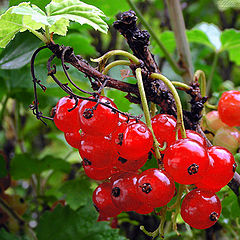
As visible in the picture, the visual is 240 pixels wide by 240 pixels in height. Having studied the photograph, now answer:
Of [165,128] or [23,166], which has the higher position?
[165,128]

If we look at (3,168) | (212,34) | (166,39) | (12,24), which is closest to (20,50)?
(12,24)

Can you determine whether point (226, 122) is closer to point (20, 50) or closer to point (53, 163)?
point (20, 50)

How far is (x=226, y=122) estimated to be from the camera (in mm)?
905

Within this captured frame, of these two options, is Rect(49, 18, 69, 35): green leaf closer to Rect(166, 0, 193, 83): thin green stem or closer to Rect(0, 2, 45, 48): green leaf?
Rect(0, 2, 45, 48): green leaf

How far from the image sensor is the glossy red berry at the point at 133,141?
0.61 meters

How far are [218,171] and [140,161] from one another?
16cm

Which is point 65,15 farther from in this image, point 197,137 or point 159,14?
point 159,14

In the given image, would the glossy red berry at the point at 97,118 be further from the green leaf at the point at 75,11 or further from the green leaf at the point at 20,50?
the green leaf at the point at 20,50

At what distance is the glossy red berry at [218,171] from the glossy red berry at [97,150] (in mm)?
199

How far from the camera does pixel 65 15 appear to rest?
64cm

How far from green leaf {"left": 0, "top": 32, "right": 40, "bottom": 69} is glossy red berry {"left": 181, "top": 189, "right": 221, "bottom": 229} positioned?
0.66 metres

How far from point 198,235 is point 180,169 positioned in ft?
3.63

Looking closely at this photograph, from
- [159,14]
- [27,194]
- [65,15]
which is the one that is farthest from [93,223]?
[159,14]

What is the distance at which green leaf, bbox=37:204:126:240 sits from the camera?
3.80ft
